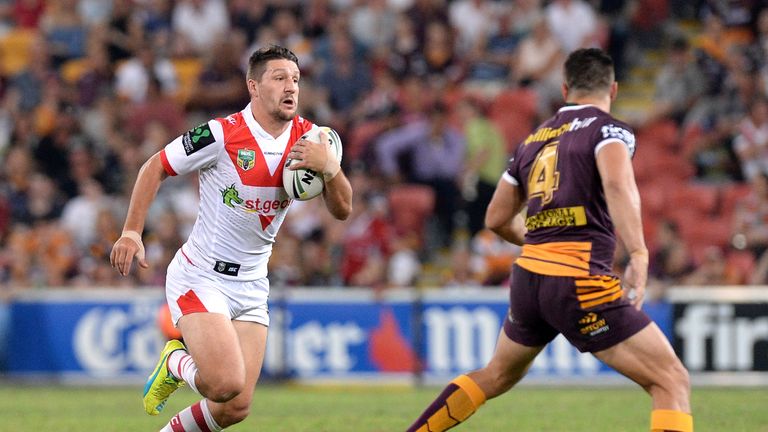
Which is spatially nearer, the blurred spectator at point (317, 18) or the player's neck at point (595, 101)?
the player's neck at point (595, 101)

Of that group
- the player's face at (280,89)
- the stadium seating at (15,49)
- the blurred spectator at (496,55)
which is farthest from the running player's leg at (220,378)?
the stadium seating at (15,49)

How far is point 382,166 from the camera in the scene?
57.6 feet

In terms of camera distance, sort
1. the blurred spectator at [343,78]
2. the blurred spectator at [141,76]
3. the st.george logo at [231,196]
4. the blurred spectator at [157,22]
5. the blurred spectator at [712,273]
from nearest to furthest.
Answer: the st.george logo at [231,196]
the blurred spectator at [712,273]
the blurred spectator at [343,78]
the blurred spectator at [141,76]
the blurred spectator at [157,22]

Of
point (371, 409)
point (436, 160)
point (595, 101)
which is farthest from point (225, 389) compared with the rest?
point (436, 160)

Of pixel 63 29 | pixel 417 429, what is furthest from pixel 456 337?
pixel 63 29

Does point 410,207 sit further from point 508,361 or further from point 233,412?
point 508,361

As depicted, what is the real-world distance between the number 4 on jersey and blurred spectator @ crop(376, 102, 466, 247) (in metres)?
10.3

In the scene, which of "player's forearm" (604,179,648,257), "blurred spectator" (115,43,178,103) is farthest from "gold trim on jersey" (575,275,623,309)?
"blurred spectator" (115,43,178,103)

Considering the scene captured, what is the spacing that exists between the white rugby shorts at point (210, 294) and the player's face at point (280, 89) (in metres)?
1.02

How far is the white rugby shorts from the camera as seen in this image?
24.6 feet

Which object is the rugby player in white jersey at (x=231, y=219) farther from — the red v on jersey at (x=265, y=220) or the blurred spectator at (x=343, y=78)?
the blurred spectator at (x=343, y=78)

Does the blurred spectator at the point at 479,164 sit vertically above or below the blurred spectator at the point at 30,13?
below

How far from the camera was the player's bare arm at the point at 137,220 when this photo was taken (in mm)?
7125

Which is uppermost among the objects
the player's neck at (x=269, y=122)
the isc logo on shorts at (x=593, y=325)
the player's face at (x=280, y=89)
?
the player's face at (x=280, y=89)
